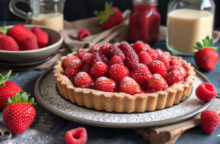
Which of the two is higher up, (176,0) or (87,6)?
(176,0)

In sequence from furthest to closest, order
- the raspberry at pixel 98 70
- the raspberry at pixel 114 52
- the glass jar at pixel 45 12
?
1. the glass jar at pixel 45 12
2. the raspberry at pixel 114 52
3. the raspberry at pixel 98 70

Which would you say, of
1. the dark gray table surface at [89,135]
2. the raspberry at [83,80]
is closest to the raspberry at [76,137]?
the dark gray table surface at [89,135]

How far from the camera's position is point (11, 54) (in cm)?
201

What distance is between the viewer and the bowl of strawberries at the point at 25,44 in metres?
2.03

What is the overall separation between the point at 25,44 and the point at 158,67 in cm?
98

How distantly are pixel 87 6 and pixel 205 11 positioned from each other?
4.30 ft

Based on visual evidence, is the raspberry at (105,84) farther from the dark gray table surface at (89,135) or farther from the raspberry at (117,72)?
the dark gray table surface at (89,135)

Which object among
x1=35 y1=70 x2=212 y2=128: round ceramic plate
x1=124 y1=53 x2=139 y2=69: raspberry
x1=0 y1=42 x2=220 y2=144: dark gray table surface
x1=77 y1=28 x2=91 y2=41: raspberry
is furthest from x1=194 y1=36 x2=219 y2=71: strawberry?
x1=77 y1=28 x2=91 y2=41: raspberry

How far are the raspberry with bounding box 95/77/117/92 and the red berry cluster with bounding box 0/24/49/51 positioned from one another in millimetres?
770

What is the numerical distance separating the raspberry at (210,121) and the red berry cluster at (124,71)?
0.28m

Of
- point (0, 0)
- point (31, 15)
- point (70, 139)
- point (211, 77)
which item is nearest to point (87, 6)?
point (31, 15)

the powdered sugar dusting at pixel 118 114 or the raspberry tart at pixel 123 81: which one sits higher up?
the raspberry tart at pixel 123 81

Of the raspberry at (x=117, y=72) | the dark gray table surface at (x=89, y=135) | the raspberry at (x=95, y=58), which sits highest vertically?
the raspberry at (x=95, y=58)

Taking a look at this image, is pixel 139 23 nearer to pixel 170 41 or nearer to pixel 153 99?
pixel 170 41
